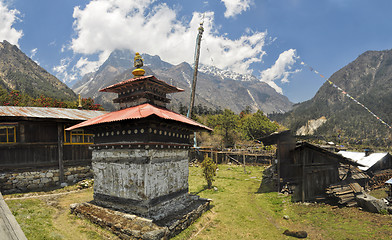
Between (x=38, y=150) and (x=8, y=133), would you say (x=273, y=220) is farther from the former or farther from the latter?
(x=8, y=133)

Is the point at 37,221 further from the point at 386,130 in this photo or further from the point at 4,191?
the point at 386,130

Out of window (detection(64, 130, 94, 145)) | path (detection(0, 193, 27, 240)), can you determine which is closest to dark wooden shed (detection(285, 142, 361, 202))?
path (detection(0, 193, 27, 240))

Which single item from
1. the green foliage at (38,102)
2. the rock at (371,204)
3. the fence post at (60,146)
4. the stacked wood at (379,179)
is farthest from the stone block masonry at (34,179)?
the stacked wood at (379,179)

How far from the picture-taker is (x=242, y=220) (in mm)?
11938

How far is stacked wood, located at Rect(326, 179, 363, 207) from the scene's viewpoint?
15.3 m

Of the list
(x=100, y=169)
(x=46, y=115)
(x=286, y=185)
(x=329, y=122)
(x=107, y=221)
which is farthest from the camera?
(x=329, y=122)

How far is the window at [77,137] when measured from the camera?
17.4 meters

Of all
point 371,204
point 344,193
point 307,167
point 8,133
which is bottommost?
point 371,204

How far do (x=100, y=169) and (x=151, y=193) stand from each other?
362 centimetres

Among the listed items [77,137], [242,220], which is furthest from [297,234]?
[77,137]

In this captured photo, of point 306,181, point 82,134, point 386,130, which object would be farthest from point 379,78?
point 82,134

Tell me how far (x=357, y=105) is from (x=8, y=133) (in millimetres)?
140144

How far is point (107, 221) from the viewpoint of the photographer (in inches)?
371

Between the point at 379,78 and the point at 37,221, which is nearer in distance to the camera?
the point at 37,221
